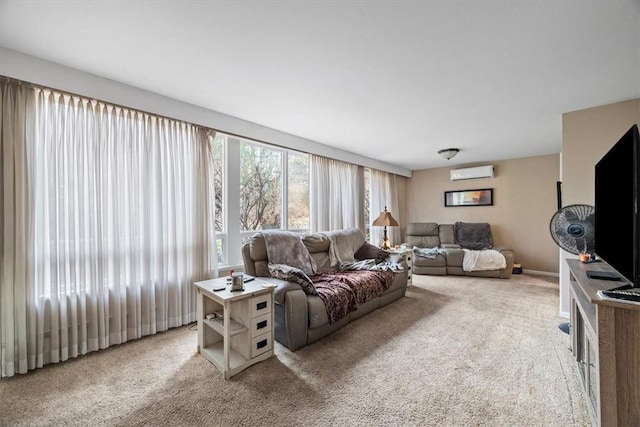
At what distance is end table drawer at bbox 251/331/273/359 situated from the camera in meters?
2.05

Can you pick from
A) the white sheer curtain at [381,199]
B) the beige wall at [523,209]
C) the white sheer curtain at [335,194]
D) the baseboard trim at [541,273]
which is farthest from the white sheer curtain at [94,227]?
the baseboard trim at [541,273]

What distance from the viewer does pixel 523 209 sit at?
5336 mm

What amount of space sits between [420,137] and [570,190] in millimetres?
1863

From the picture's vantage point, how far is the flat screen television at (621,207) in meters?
1.22

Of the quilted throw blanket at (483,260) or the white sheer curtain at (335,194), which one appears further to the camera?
the quilted throw blanket at (483,260)

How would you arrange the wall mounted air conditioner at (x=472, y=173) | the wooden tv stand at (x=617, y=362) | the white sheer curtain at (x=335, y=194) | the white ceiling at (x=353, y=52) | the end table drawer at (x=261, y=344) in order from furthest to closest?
the wall mounted air conditioner at (x=472, y=173)
the white sheer curtain at (x=335, y=194)
the end table drawer at (x=261, y=344)
the white ceiling at (x=353, y=52)
the wooden tv stand at (x=617, y=362)

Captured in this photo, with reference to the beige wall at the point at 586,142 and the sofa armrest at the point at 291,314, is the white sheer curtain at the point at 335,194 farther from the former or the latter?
the beige wall at the point at 586,142

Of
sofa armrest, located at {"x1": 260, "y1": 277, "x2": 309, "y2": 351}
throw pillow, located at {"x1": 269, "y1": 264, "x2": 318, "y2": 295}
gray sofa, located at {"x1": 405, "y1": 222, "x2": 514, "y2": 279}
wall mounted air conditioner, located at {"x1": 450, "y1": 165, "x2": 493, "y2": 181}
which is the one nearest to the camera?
sofa armrest, located at {"x1": 260, "y1": 277, "x2": 309, "y2": 351}

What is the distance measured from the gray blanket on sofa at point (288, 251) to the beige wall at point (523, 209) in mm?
4466

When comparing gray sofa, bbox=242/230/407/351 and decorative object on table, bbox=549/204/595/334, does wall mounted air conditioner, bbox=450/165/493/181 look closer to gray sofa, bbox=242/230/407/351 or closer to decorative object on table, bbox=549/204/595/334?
decorative object on table, bbox=549/204/595/334

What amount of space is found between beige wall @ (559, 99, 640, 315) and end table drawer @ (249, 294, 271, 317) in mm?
3208

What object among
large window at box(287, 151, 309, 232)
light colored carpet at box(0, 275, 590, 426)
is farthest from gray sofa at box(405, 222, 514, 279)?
large window at box(287, 151, 309, 232)

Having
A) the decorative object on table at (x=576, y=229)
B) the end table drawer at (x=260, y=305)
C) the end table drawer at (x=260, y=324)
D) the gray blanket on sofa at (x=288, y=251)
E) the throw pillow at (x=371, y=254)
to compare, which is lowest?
the end table drawer at (x=260, y=324)

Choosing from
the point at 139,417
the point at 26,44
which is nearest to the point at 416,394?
the point at 139,417
